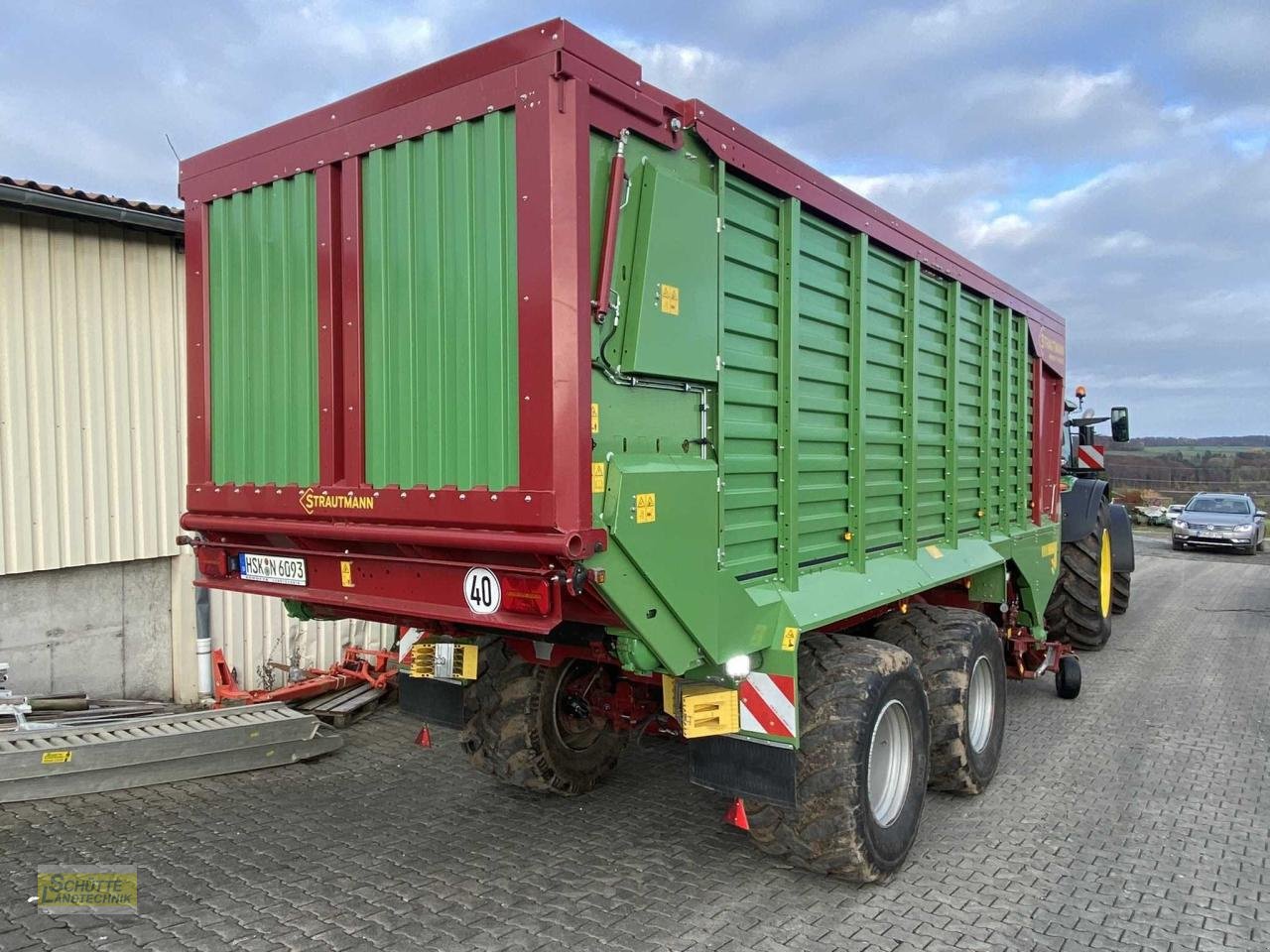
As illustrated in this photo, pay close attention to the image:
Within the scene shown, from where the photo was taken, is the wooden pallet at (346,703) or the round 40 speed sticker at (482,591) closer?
the round 40 speed sticker at (482,591)

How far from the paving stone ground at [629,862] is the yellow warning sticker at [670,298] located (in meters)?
2.36

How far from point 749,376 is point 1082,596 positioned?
661cm

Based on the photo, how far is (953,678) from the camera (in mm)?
4648

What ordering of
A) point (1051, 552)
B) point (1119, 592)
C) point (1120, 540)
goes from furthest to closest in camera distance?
point (1119, 592), point (1120, 540), point (1051, 552)

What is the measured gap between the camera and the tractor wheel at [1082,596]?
336 inches

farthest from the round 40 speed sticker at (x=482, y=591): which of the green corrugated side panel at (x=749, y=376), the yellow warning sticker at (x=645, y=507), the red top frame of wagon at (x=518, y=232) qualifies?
the green corrugated side panel at (x=749, y=376)

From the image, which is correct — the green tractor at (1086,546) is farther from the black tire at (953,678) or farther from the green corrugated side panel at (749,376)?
the green corrugated side panel at (749,376)

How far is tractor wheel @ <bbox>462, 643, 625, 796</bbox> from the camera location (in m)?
4.59

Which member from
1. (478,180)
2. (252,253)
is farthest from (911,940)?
(252,253)

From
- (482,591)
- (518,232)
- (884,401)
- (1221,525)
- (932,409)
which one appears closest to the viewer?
(518,232)

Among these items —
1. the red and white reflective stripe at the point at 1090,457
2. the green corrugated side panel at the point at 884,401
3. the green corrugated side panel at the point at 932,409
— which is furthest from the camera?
the red and white reflective stripe at the point at 1090,457

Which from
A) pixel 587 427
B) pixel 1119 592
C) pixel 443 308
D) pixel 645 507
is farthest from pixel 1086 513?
pixel 443 308

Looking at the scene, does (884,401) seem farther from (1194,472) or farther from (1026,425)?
(1194,472)

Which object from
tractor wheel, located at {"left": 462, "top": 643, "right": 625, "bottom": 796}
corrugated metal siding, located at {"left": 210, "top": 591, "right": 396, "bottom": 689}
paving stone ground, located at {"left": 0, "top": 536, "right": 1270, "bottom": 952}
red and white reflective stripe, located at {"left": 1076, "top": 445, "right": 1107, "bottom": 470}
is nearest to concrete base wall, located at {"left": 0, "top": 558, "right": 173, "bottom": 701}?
corrugated metal siding, located at {"left": 210, "top": 591, "right": 396, "bottom": 689}
